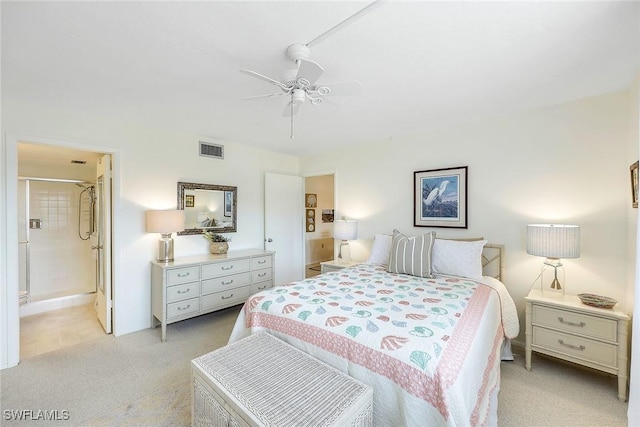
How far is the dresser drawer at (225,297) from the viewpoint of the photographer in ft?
10.6

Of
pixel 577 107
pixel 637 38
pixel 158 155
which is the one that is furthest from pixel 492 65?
pixel 158 155

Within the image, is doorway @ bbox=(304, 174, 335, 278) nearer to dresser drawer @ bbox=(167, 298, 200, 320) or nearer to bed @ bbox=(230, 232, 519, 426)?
dresser drawer @ bbox=(167, 298, 200, 320)

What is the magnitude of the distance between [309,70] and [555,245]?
238cm

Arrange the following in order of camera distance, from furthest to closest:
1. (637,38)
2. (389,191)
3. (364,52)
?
(389,191), (364,52), (637,38)

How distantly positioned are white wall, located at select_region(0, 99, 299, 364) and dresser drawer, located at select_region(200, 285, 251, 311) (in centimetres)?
69

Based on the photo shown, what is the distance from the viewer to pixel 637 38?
162 centimetres

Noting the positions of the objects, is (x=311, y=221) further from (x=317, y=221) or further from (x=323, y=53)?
(x=323, y=53)

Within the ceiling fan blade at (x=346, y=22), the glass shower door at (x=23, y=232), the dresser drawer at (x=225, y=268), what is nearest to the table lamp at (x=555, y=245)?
the ceiling fan blade at (x=346, y=22)

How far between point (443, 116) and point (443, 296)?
6.23ft

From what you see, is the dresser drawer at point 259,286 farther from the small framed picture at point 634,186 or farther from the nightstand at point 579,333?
the small framed picture at point 634,186

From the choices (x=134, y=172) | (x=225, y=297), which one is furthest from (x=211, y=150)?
(x=225, y=297)

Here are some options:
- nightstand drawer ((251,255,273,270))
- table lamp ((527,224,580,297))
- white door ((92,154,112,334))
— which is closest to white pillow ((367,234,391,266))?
table lamp ((527,224,580,297))

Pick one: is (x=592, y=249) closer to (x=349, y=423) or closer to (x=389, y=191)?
(x=389, y=191)

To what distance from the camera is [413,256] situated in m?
2.74
